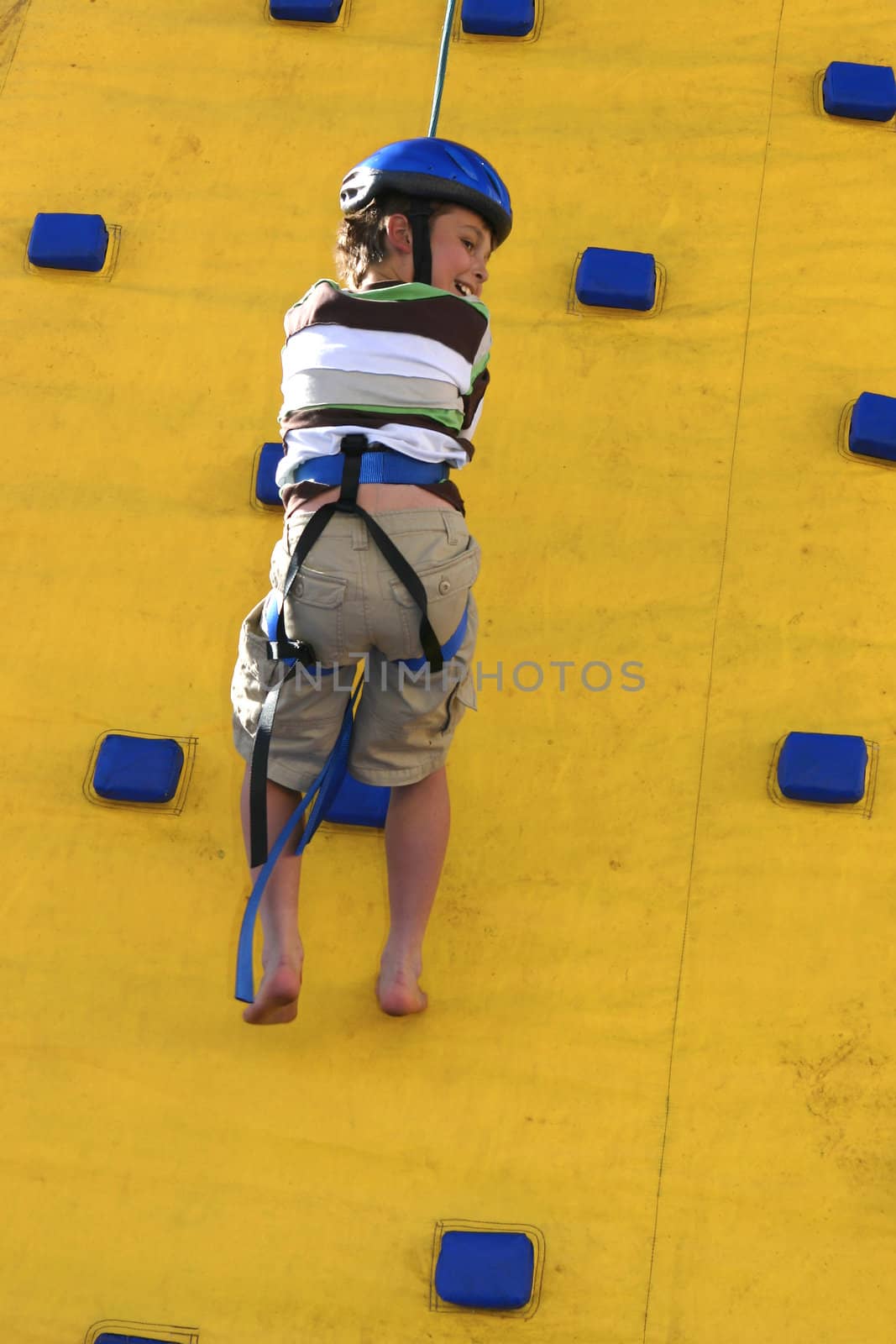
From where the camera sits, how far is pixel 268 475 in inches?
96.7

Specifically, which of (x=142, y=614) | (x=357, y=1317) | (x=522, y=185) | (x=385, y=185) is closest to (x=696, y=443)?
(x=522, y=185)

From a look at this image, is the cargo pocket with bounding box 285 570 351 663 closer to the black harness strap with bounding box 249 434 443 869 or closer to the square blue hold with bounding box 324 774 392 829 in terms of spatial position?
the black harness strap with bounding box 249 434 443 869

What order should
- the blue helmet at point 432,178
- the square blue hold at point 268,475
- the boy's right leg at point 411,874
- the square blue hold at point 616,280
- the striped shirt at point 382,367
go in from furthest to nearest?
→ 1. the square blue hold at point 616,280
2. the square blue hold at point 268,475
3. the boy's right leg at point 411,874
4. the blue helmet at point 432,178
5. the striped shirt at point 382,367

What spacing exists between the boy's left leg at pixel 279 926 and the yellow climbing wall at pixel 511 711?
0.18 meters

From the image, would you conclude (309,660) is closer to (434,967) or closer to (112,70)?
(434,967)

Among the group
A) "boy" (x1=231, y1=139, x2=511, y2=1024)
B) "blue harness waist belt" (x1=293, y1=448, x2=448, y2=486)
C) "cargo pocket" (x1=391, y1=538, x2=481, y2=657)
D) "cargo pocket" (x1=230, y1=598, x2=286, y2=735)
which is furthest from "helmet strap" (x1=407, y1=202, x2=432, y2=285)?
"cargo pocket" (x1=230, y1=598, x2=286, y2=735)

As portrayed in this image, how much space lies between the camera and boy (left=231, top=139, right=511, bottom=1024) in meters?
1.82

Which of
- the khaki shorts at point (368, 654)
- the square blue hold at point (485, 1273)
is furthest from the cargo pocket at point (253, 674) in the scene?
the square blue hold at point (485, 1273)

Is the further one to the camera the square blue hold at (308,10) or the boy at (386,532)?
the square blue hold at (308,10)

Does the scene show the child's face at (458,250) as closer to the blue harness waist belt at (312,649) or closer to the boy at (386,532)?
the boy at (386,532)

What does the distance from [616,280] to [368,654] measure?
3.35 ft

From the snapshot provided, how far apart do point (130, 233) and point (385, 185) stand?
95 centimetres

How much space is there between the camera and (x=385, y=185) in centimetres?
192

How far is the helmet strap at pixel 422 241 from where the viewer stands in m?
1.88
